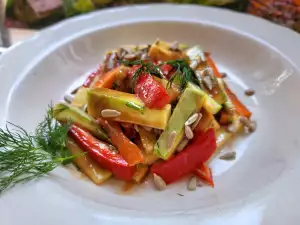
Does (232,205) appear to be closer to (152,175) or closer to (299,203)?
(299,203)

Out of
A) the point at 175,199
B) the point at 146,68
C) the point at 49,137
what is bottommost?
the point at 175,199

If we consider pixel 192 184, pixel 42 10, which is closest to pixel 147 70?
pixel 192 184

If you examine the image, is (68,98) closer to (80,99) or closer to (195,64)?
(80,99)

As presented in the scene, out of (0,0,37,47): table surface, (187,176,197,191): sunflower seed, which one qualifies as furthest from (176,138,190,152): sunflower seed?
(0,0,37,47): table surface

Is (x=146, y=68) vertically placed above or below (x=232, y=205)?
above

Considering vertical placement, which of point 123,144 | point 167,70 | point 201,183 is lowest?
point 201,183

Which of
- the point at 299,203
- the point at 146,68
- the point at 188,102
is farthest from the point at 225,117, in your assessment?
the point at 299,203

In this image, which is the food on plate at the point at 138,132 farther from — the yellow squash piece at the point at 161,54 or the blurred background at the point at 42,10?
the blurred background at the point at 42,10

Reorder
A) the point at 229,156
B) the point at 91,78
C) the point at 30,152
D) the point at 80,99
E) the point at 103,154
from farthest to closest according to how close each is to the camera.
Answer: the point at 91,78 → the point at 80,99 → the point at 229,156 → the point at 103,154 → the point at 30,152
